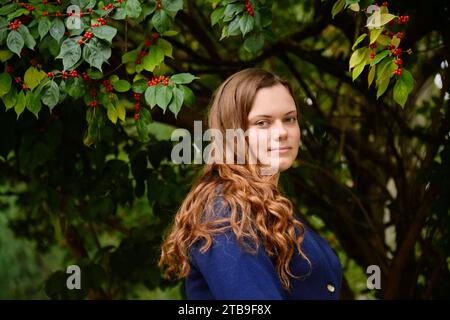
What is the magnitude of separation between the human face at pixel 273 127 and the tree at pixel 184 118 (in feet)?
1.56

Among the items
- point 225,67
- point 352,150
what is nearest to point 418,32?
point 225,67

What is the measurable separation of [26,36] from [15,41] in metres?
0.05

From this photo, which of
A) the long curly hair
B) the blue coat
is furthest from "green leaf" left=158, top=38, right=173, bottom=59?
the blue coat

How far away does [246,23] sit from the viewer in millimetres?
2496

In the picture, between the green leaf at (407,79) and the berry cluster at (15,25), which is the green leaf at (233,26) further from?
the berry cluster at (15,25)

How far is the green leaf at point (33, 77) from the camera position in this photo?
257 cm

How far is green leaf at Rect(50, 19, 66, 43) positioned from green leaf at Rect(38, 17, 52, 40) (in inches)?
0.6

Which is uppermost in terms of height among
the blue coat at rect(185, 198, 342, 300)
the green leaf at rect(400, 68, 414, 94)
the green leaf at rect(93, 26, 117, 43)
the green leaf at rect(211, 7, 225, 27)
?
the green leaf at rect(211, 7, 225, 27)

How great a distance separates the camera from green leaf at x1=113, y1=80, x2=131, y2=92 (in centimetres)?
256

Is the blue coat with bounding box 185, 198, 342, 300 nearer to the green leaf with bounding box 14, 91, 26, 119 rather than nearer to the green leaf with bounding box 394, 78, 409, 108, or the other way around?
the green leaf with bounding box 394, 78, 409, 108

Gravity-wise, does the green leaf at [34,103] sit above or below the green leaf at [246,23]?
below


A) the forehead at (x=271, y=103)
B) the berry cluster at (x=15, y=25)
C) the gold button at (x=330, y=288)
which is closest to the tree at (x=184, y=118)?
the berry cluster at (x=15, y=25)

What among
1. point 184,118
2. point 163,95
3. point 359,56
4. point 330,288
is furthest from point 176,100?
point 184,118
